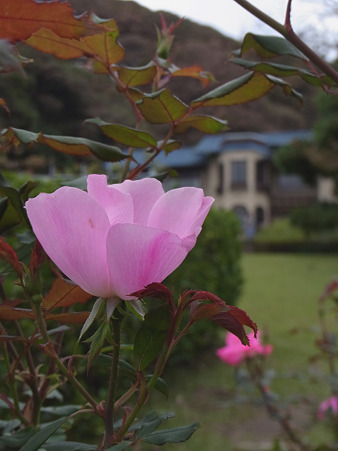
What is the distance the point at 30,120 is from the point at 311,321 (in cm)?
986

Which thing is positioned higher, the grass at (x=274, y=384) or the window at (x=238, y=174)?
the window at (x=238, y=174)

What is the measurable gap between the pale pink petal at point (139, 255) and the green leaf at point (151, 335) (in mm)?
19

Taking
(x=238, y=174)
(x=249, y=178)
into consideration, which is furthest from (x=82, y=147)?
(x=238, y=174)

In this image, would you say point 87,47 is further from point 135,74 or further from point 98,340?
point 98,340

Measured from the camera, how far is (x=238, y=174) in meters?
14.7

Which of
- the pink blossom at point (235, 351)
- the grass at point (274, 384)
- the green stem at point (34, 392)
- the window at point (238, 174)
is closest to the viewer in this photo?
the green stem at point (34, 392)

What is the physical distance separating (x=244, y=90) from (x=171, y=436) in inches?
8.6

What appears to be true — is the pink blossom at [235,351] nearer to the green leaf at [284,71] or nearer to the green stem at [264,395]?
the green stem at [264,395]

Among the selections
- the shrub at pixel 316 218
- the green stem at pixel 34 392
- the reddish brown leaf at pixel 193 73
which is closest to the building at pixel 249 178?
the shrub at pixel 316 218

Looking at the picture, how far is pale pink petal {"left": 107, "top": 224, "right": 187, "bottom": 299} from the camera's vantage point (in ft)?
0.70

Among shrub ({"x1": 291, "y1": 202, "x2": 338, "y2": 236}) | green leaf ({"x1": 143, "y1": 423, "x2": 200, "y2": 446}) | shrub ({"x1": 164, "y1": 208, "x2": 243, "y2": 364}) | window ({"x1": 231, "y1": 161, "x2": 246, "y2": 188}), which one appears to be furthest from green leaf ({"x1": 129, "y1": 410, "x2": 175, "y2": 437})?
window ({"x1": 231, "y1": 161, "x2": 246, "y2": 188})

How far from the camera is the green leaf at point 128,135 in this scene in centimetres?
35

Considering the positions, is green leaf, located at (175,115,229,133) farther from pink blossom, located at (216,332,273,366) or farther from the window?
the window

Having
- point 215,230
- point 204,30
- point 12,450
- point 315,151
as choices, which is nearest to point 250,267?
point 315,151
